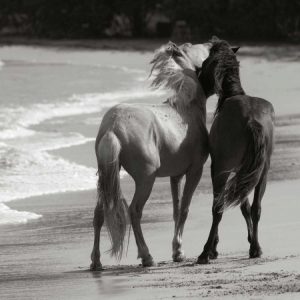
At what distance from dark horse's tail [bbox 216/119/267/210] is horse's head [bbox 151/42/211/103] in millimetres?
777

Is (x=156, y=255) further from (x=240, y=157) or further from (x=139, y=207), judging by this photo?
(x=240, y=157)

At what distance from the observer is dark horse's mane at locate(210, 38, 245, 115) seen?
881cm

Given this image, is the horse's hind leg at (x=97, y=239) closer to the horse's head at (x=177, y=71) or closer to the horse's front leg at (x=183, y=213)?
the horse's front leg at (x=183, y=213)

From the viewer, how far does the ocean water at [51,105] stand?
12359 mm

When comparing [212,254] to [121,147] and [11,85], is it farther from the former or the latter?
[11,85]

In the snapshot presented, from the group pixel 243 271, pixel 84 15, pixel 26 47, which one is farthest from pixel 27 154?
pixel 84 15

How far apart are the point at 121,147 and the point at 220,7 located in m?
41.4

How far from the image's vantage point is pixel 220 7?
4897cm

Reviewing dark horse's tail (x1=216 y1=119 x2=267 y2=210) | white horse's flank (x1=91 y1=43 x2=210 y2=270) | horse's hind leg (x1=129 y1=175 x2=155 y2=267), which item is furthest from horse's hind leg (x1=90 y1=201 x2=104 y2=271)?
dark horse's tail (x1=216 y1=119 x2=267 y2=210)

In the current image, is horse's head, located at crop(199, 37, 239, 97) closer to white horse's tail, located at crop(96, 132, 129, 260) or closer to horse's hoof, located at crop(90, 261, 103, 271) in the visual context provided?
white horse's tail, located at crop(96, 132, 129, 260)

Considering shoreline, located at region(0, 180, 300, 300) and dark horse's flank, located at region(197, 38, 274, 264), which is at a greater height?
dark horse's flank, located at region(197, 38, 274, 264)

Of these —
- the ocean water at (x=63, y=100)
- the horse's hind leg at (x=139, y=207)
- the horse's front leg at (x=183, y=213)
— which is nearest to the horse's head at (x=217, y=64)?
the horse's front leg at (x=183, y=213)

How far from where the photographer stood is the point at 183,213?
8.61 metres

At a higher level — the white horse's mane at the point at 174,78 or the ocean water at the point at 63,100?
the white horse's mane at the point at 174,78
